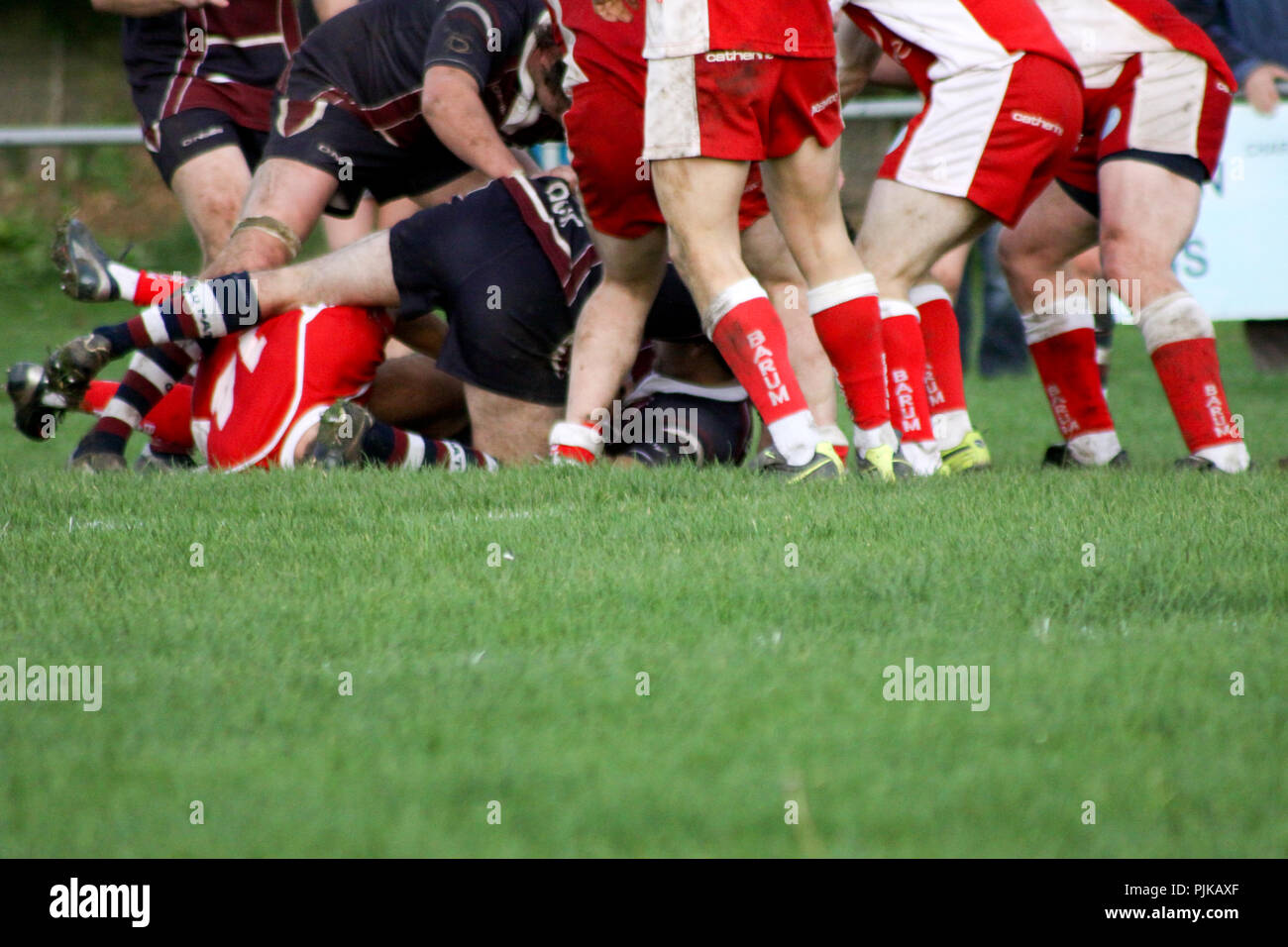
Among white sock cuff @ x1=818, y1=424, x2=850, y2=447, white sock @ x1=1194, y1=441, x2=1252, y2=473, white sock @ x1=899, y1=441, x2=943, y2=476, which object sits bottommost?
white sock @ x1=1194, y1=441, x2=1252, y2=473

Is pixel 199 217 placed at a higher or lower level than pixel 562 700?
higher

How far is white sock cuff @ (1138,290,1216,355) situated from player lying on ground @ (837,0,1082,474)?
0.46 meters

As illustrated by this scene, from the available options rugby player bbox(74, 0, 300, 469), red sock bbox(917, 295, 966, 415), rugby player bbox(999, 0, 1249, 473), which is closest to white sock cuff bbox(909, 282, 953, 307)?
red sock bbox(917, 295, 966, 415)

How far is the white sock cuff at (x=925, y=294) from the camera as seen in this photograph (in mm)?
4332

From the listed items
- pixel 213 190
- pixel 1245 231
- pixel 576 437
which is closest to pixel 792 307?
pixel 576 437

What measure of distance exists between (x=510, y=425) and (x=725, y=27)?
59.8 inches

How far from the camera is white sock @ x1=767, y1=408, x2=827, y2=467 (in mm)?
3465

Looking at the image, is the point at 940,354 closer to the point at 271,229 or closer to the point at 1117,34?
the point at 1117,34

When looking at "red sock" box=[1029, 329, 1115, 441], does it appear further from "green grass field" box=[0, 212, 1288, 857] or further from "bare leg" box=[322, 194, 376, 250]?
"bare leg" box=[322, 194, 376, 250]

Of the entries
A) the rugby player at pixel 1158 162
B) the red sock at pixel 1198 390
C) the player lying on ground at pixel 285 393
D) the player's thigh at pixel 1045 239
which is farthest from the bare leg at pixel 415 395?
the red sock at pixel 1198 390

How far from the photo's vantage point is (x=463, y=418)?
5004 millimetres

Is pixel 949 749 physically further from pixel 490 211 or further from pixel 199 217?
pixel 199 217
